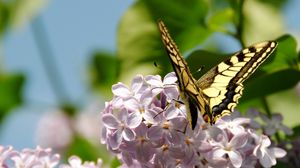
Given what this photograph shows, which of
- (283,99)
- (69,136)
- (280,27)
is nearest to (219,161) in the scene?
(283,99)

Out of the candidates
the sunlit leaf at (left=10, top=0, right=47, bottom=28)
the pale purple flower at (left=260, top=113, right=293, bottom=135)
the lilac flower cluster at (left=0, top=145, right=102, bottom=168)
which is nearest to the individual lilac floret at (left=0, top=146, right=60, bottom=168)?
the lilac flower cluster at (left=0, top=145, right=102, bottom=168)

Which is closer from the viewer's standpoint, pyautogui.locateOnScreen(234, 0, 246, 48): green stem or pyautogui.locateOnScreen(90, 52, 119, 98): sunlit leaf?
pyautogui.locateOnScreen(234, 0, 246, 48): green stem

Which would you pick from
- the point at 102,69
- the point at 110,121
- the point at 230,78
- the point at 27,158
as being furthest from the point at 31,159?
the point at 102,69

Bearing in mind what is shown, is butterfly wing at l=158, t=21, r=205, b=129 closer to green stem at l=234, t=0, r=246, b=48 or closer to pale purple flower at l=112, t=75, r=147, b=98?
pale purple flower at l=112, t=75, r=147, b=98

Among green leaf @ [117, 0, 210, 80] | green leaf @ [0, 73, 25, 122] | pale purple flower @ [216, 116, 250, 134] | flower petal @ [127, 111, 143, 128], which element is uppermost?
green leaf @ [0, 73, 25, 122]

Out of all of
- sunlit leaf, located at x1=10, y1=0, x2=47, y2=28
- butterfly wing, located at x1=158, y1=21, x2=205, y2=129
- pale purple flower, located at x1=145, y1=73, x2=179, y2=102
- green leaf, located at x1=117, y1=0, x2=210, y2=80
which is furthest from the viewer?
sunlit leaf, located at x1=10, y1=0, x2=47, y2=28

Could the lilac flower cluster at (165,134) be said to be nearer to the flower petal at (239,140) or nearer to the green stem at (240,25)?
the flower petal at (239,140)
